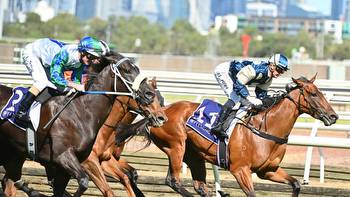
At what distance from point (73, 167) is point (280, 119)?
232 centimetres

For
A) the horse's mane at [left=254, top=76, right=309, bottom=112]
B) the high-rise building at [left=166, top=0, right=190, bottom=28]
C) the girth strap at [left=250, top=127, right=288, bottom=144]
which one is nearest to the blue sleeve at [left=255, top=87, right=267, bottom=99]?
the horse's mane at [left=254, top=76, right=309, bottom=112]

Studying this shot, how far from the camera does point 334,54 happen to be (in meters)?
87.1

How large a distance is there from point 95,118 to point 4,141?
2.84 feet

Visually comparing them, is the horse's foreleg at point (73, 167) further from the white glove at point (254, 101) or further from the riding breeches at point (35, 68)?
the white glove at point (254, 101)

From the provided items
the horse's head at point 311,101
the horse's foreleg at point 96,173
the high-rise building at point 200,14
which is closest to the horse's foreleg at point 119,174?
the horse's foreleg at point 96,173

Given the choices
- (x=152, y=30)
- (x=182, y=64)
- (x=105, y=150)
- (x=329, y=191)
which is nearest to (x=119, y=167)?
(x=105, y=150)

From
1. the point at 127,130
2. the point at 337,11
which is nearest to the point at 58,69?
the point at 127,130

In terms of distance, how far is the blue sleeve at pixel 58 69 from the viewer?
6859 mm

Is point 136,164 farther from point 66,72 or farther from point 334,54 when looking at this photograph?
point 334,54

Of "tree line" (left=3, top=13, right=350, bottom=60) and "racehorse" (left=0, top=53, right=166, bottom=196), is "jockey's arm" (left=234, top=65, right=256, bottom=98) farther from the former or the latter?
"tree line" (left=3, top=13, right=350, bottom=60)

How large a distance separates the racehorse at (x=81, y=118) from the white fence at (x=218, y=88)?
2.06 m

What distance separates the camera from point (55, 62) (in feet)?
22.8

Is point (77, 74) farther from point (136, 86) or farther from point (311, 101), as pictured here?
point (311, 101)

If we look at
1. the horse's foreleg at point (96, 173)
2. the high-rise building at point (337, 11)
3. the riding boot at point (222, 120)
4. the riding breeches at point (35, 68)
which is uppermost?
the riding breeches at point (35, 68)
